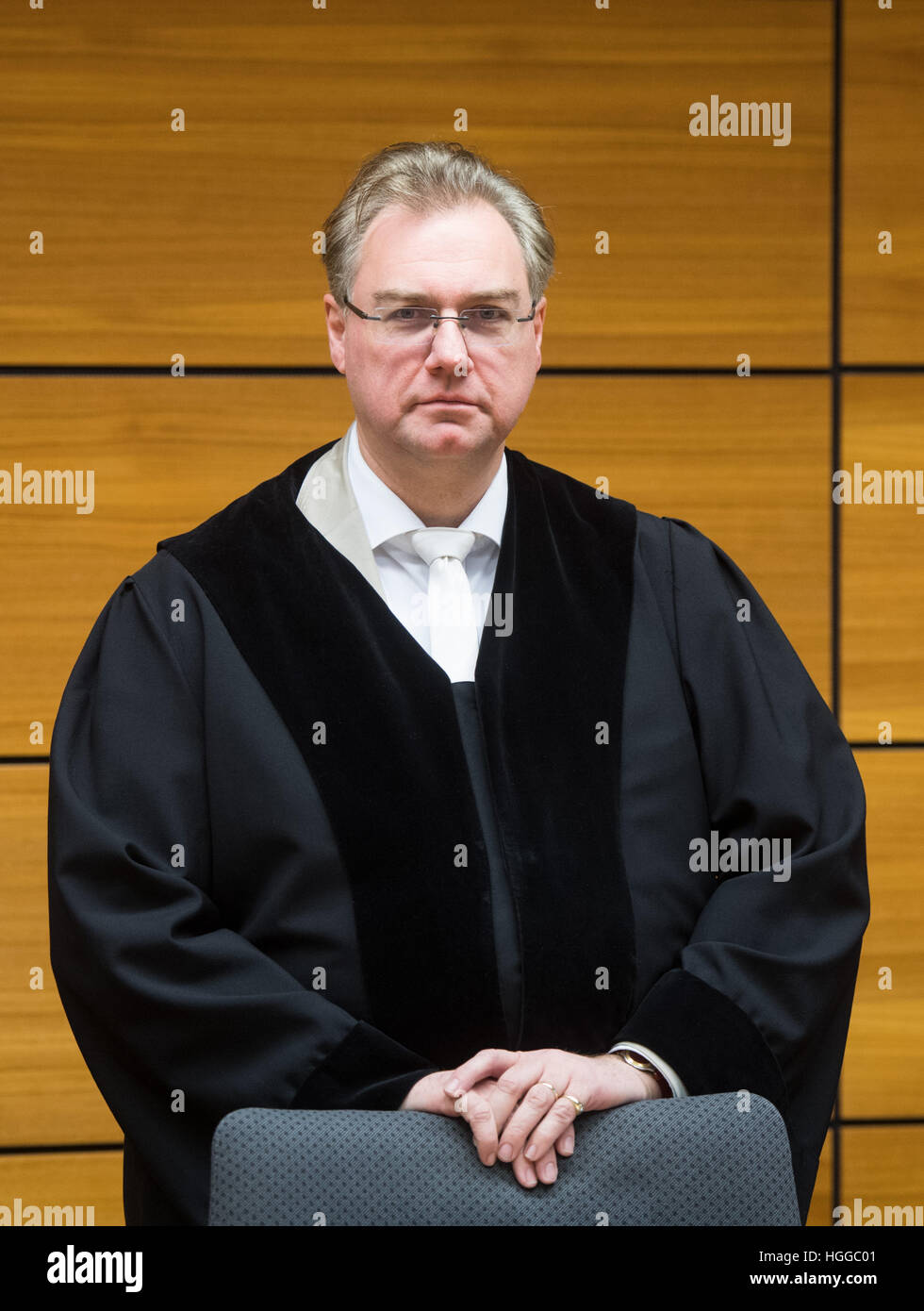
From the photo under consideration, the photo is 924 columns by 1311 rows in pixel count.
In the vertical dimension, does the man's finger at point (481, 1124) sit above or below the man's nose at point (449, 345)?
below

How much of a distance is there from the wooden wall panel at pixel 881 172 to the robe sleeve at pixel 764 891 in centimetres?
108

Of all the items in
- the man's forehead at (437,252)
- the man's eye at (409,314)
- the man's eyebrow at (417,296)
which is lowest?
the man's eye at (409,314)

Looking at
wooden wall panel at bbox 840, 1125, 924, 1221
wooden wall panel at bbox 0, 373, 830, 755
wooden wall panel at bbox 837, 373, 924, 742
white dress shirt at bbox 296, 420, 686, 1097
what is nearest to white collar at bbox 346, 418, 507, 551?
white dress shirt at bbox 296, 420, 686, 1097

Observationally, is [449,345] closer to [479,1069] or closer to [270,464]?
[479,1069]

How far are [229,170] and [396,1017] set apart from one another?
176cm

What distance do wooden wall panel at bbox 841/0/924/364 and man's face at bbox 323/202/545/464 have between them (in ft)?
4.12

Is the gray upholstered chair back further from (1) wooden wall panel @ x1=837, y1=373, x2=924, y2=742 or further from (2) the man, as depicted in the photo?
(1) wooden wall panel @ x1=837, y1=373, x2=924, y2=742

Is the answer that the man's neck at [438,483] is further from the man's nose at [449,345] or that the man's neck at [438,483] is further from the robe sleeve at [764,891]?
the robe sleeve at [764,891]

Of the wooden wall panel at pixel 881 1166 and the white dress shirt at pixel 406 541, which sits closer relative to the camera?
the white dress shirt at pixel 406 541

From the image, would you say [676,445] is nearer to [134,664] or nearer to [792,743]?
[792,743]

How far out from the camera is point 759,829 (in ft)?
5.88

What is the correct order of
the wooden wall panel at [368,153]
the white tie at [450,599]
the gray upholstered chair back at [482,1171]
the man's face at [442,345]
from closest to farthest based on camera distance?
the gray upholstered chair back at [482,1171], the man's face at [442,345], the white tie at [450,599], the wooden wall panel at [368,153]

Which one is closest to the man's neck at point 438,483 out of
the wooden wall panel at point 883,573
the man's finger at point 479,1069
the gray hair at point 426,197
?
the gray hair at point 426,197

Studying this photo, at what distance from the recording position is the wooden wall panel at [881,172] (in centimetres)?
275
